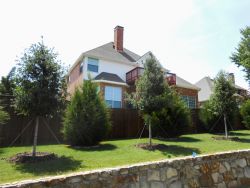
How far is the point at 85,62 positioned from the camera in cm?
2236

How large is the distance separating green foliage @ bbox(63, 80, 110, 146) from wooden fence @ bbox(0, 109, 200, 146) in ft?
7.12

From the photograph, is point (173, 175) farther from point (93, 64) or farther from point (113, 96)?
point (93, 64)

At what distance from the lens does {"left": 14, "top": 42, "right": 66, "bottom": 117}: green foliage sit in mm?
8484

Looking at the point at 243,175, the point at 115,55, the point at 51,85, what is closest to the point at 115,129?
the point at 51,85

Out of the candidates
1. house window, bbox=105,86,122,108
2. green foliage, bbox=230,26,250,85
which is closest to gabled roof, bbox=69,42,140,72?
house window, bbox=105,86,122,108

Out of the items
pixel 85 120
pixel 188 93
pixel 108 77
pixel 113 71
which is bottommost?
pixel 85 120

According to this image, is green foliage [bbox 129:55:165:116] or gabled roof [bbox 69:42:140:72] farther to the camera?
gabled roof [bbox 69:42:140:72]

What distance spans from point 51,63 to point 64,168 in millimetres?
4008

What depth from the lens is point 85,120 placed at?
10.9 m

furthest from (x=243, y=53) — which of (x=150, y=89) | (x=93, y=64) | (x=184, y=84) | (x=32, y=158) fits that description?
(x=32, y=158)

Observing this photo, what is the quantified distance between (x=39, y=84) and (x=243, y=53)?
22.6 m

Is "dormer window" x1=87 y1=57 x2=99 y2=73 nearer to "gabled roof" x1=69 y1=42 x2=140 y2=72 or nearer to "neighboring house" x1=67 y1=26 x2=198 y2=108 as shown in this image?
"neighboring house" x1=67 y1=26 x2=198 y2=108

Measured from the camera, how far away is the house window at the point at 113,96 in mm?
21828

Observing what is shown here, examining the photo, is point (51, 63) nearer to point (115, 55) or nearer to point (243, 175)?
point (243, 175)
